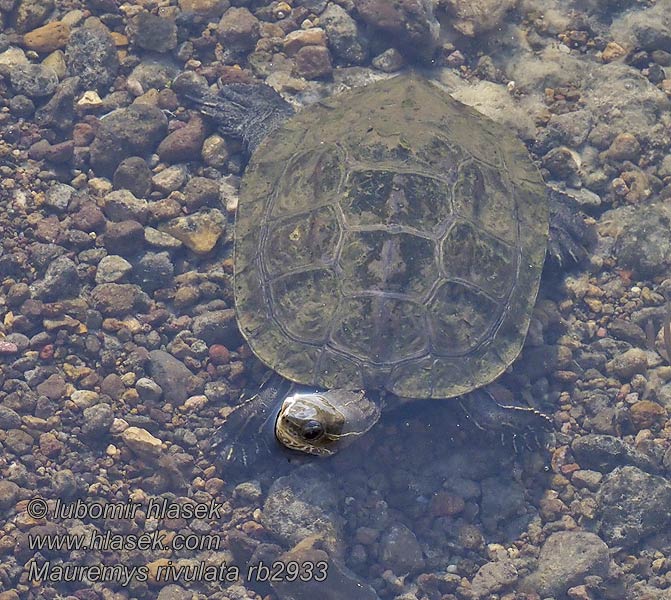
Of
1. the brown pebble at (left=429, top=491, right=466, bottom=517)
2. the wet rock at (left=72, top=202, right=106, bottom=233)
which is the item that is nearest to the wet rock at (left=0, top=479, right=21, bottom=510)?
the wet rock at (left=72, top=202, right=106, bottom=233)

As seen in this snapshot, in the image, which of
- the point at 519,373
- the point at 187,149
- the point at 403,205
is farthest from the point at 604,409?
the point at 187,149

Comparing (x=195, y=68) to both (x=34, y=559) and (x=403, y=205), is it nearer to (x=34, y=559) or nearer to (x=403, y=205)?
(x=403, y=205)

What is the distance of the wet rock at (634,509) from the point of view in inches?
215

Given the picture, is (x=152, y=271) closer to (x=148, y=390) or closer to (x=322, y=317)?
(x=148, y=390)

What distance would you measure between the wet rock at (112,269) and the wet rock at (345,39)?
2.81 meters

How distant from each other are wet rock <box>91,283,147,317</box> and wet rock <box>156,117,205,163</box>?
1269 mm

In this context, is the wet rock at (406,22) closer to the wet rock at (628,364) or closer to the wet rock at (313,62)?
the wet rock at (313,62)

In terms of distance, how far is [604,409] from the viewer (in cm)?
602

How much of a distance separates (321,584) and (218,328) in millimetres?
2046

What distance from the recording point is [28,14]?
7137 mm

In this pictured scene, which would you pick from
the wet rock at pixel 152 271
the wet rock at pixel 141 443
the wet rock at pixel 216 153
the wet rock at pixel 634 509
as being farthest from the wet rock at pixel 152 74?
the wet rock at pixel 634 509

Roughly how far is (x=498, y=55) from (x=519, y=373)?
10.3 feet

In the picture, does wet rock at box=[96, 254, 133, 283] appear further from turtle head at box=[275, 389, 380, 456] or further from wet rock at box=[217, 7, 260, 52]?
wet rock at box=[217, 7, 260, 52]

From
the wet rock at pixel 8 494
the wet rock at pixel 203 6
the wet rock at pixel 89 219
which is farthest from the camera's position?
the wet rock at pixel 203 6
